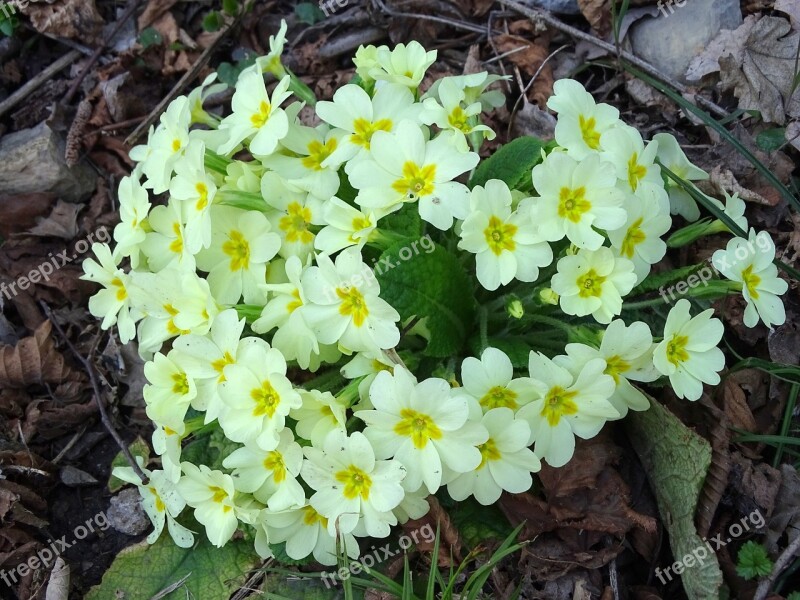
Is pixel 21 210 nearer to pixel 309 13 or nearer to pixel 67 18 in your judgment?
pixel 67 18

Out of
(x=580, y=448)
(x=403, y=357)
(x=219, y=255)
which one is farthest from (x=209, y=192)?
(x=580, y=448)

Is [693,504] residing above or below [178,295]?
below

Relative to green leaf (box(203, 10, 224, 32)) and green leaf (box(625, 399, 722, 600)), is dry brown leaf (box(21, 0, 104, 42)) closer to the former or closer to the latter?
green leaf (box(203, 10, 224, 32))

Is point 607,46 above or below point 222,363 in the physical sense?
below

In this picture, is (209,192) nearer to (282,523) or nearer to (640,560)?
(282,523)
